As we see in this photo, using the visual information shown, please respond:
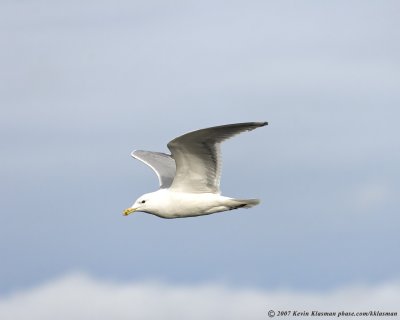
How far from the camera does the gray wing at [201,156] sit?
21.7m

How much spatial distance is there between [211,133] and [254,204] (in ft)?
7.08

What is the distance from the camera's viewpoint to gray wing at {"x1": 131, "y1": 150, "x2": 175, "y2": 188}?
25552 mm

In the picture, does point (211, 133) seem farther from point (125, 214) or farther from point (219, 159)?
point (125, 214)

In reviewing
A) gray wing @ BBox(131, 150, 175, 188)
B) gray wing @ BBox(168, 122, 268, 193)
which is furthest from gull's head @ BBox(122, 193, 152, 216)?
gray wing @ BBox(131, 150, 175, 188)

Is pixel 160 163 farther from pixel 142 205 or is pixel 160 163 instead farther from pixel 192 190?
pixel 192 190

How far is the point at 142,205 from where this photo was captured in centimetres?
2378

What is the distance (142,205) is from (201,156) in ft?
6.17

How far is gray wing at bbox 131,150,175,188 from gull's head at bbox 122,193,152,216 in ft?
3.69

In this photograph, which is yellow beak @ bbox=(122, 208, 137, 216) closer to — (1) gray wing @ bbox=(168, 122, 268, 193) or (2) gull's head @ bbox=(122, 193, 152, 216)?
(2) gull's head @ bbox=(122, 193, 152, 216)

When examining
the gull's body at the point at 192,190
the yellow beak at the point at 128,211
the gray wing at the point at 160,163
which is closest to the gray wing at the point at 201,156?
the gull's body at the point at 192,190

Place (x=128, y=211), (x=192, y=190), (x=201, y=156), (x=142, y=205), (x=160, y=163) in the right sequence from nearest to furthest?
(x=201, y=156) → (x=192, y=190) → (x=142, y=205) → (x=128, y=211) → (x=160, y=163)

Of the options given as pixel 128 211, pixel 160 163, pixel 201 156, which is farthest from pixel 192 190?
pixel 160 163

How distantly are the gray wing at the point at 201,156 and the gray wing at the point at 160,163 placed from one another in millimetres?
1538

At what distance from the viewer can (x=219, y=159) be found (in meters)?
22.8
